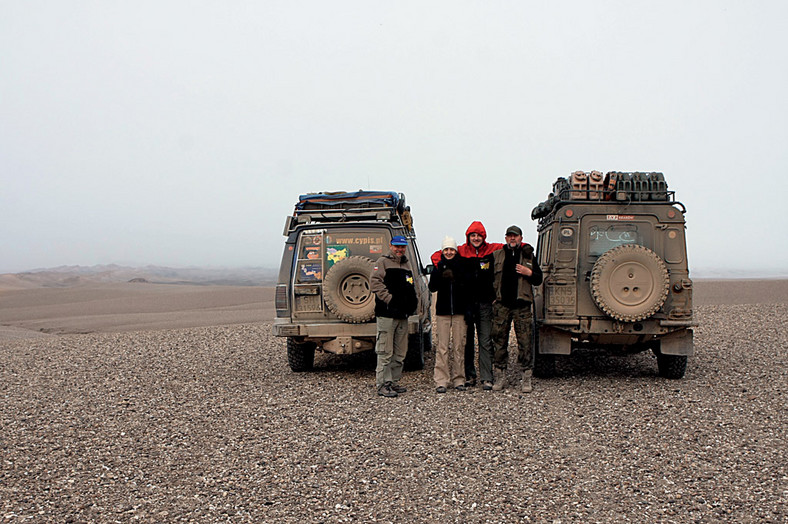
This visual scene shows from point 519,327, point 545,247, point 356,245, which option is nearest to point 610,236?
point 545,247

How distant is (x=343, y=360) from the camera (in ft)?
38.6

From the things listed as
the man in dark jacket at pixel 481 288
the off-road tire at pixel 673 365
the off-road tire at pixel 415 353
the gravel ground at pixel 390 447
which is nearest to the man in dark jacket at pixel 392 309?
the gravel ground at pixel 390 447

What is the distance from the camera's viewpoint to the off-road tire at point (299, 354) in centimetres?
1010

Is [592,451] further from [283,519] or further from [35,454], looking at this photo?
[35,454]

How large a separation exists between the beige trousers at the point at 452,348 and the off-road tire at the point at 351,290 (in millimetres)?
1073

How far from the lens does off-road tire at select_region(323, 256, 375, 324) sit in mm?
9242

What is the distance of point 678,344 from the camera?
8.78 meters

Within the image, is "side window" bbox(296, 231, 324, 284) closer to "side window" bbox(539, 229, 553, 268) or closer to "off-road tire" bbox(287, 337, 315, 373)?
"off-road tire" bbox(287, 337, 315, 373)

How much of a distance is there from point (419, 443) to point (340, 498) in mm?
1459

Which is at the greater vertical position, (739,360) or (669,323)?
(669,323)

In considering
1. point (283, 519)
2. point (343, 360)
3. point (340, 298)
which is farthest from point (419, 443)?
point (343, 360)

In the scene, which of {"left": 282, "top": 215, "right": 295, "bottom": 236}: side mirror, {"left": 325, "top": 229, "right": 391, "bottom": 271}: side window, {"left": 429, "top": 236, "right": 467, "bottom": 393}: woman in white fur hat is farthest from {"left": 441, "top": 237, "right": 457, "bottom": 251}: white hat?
{"left": 282, "top": 215, "right": 295, "bottom": 236}: side mirror

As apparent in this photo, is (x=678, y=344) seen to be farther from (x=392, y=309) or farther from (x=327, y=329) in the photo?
(x=327, y=329)

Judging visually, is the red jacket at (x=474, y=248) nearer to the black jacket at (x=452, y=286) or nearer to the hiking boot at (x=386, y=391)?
the black jacket at (x=452, y=286)
